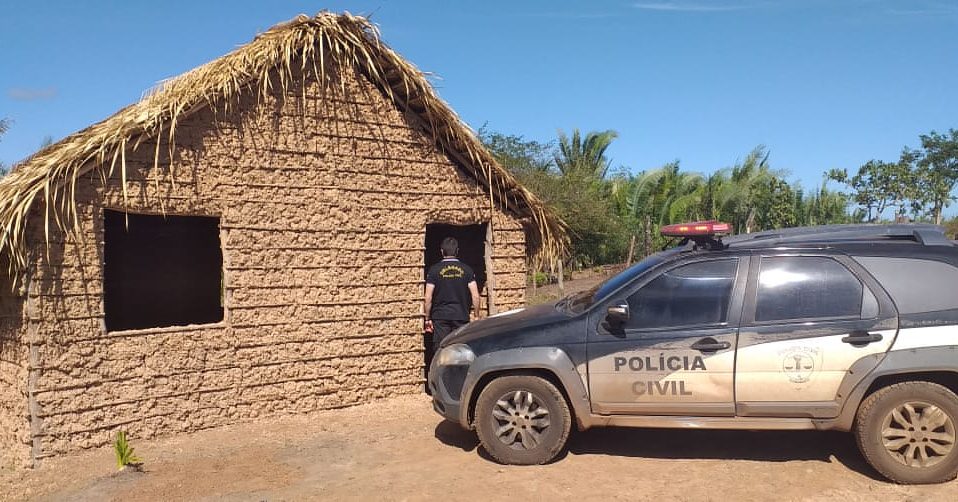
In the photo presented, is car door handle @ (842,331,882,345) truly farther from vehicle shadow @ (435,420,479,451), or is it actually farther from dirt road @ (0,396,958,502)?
vehicle shadow @ (435,420,479,451)

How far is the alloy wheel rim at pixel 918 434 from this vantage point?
497cm

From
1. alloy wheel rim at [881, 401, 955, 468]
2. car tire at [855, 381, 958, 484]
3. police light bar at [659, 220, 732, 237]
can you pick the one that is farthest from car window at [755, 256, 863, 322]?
alloy wheel rim at [881, 401, 955, 468]

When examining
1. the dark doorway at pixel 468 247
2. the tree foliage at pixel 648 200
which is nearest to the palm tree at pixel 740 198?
the tree foliage at pixel 648 200

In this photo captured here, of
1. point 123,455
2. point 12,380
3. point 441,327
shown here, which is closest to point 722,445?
point 441,327

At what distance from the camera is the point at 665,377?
A: 5.31 m

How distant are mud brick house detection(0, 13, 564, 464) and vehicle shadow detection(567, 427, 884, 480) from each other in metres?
2.58

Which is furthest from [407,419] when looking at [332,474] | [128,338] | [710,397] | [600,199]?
[600,199]

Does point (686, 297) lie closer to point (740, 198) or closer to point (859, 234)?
point (859, 234)

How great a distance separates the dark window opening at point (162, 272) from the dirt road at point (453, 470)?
12.5ft

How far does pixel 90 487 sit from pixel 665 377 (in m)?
4.40

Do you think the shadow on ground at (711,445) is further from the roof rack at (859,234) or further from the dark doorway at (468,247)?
the dark doorway at (468,247)

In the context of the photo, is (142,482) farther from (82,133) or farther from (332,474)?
(82,133)

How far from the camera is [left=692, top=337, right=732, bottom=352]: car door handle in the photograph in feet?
17.1

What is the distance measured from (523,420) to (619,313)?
1124 millimetres
